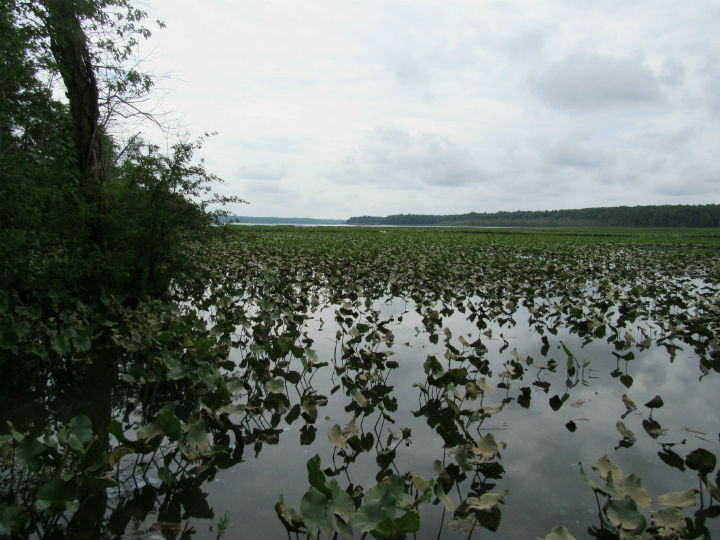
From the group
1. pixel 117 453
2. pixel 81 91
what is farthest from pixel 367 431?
pixel 81 91

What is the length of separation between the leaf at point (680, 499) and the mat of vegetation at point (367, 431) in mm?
10

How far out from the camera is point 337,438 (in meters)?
3.03

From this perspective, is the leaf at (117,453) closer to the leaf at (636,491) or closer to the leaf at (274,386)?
the leaf at (274,386)

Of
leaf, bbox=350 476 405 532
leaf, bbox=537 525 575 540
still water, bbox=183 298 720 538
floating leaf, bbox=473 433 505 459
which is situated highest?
leaf, bbox=350 476 405 532

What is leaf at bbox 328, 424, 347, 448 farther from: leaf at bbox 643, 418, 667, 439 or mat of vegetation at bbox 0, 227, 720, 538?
leaf at bbox 643, 418, 667, 439

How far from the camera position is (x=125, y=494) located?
2703 mm

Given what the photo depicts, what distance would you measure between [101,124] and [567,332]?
902cm

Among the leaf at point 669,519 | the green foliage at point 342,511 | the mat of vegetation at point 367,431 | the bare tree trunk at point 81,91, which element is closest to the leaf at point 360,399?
the mat of vegetation at point 367,431

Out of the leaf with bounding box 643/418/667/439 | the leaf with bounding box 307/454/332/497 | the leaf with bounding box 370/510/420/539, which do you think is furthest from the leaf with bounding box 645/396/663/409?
the leaf with bounding box 307/454/332/497

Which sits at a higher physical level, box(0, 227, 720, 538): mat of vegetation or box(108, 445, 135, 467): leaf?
box(108, 445, 135, 467): leaf

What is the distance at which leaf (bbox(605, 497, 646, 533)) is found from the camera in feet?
7.07

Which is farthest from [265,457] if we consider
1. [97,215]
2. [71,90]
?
[71,90]

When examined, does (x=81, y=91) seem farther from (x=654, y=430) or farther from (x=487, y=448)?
(x=654, y=430)

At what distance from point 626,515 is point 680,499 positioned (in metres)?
0.38
